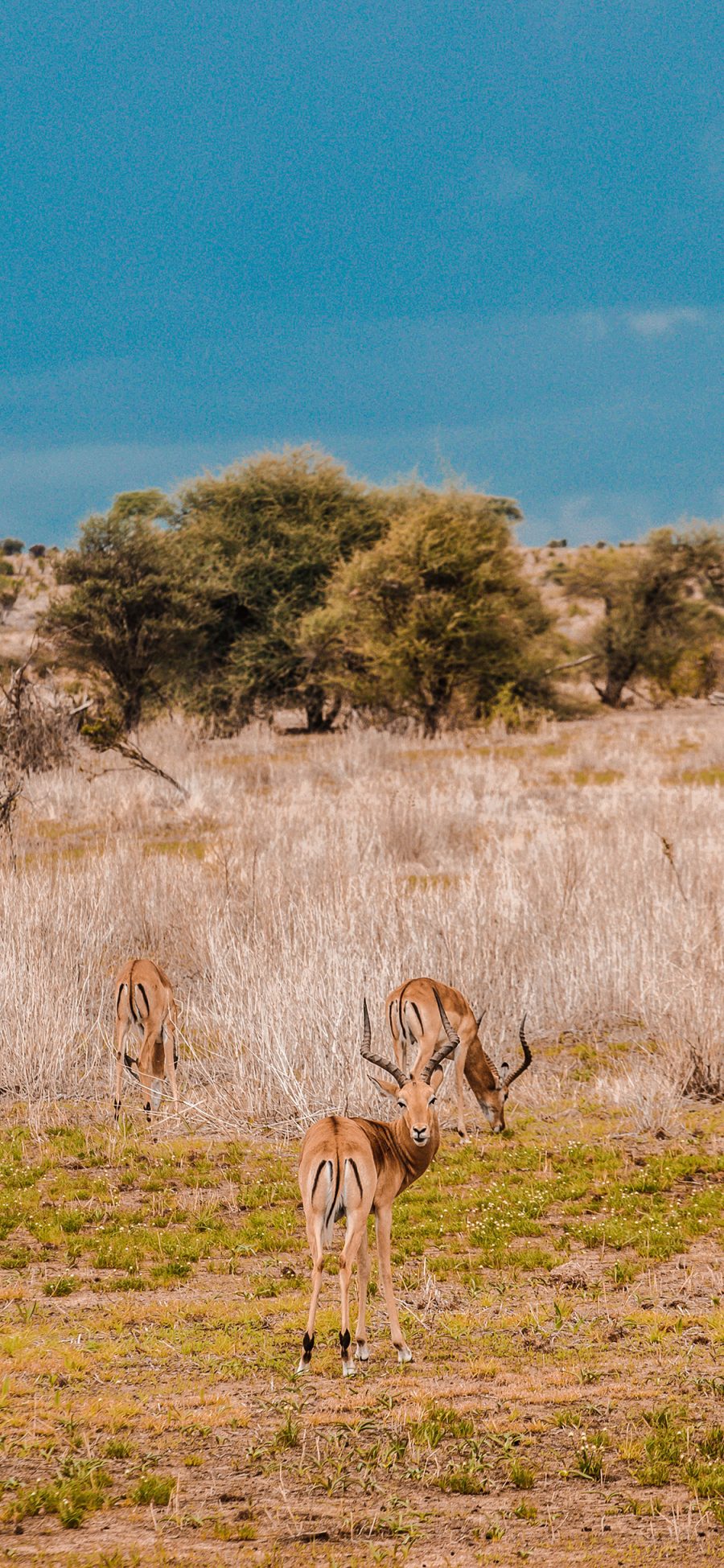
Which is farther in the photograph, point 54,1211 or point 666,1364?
point 54,1211

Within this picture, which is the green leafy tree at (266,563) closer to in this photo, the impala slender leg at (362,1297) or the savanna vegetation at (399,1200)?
the savanna vegetation at (399,1200)

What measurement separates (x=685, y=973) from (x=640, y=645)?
34490 mm

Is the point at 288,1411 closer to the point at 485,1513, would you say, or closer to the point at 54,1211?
the point at 485,1513

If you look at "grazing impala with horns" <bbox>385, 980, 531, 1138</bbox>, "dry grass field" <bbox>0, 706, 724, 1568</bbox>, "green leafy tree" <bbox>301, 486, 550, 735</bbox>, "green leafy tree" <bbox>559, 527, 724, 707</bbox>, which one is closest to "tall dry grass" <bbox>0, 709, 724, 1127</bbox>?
"dry grass field" <bbox>0, 706, 724, 1568</bbox>

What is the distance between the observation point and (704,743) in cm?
2914

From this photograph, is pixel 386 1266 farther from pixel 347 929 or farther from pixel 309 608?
pixel 309 608

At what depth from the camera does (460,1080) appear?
27.3ft

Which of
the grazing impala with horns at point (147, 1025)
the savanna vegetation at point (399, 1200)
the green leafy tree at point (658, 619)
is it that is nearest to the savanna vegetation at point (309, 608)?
the green leafy tree at point (658, 619)

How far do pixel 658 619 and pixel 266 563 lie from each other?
47.0ft

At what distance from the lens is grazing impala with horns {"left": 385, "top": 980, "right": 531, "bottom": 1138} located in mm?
8070

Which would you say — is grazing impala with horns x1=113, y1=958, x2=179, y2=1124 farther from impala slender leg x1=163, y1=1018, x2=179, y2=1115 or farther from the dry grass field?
the dry grass field

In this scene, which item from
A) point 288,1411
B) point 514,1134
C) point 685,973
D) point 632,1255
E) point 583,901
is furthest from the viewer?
point 583,901

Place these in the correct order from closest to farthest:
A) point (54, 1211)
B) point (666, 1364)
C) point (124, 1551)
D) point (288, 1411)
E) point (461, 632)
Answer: point (124, 1551)
point (288, 1411)
point (666, 1364)
point (54, 1211)
point (461, 632)

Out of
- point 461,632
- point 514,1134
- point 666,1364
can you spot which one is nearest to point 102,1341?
point 666,1364
